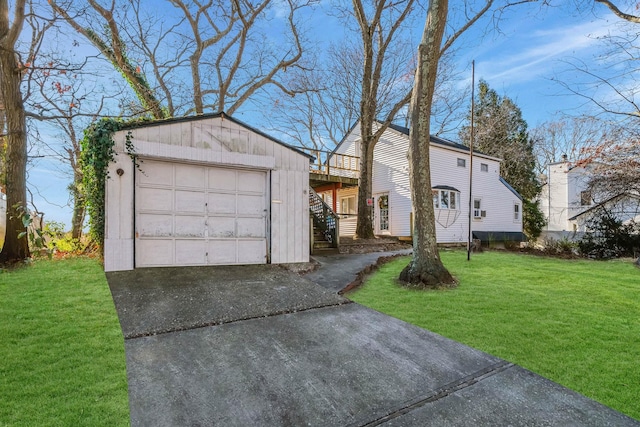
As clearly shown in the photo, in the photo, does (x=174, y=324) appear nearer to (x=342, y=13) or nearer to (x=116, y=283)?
(x=116, y=283)

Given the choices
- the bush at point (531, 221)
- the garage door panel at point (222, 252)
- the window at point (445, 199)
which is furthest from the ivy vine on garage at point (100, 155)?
the bush at point (531, 221)

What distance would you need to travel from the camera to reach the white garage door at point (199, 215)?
6352 millimetres

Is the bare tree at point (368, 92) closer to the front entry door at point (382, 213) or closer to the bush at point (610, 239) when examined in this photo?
the front entry door at point (382, 213)

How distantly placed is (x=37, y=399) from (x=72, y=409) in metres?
0.35

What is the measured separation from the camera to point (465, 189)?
1702cm

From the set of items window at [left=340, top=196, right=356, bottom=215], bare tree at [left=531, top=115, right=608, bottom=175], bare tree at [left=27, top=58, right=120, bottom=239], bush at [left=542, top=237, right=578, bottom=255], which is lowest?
bush at [left=542, top=237, right=578, bottom=255]

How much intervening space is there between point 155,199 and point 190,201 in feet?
2.14

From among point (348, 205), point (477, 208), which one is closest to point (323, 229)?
point (348, 205)

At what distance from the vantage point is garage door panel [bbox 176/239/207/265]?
6617 mm

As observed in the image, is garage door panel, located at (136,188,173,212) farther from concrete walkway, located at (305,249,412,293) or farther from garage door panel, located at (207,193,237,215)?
concrete walkway, located at (305,249,412,293)

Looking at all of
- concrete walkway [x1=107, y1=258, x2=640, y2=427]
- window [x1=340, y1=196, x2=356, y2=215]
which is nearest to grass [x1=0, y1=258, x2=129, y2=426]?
concrete walkway [x1=107, y1=258, x2=640, y2=427]

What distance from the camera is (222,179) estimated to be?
7.05 meters

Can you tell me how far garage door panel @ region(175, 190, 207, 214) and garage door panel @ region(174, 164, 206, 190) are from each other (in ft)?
0.48

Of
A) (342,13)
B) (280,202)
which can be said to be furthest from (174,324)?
(342,13)
